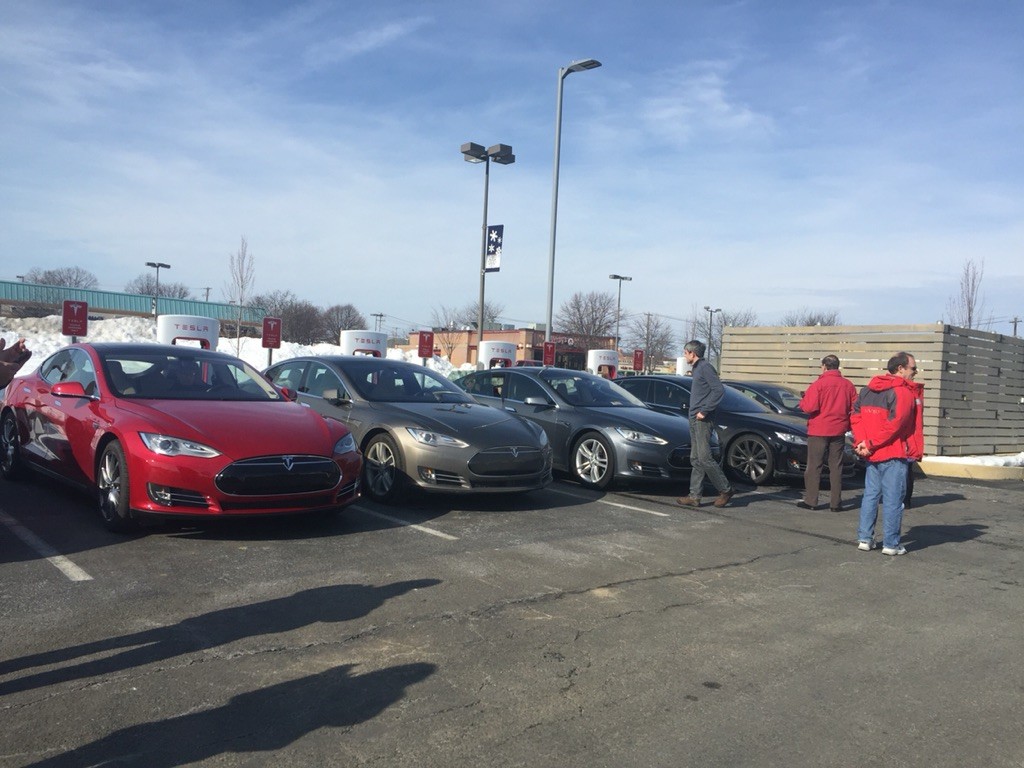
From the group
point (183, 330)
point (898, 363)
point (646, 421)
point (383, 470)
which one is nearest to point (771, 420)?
point (646, 421)

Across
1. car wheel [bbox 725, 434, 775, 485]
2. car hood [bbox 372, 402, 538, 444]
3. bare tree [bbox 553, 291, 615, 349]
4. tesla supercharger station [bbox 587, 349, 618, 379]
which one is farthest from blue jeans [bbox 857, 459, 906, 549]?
bare tree [bbox 553, 291, 615, 349]

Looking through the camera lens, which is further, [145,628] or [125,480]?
[125,480]

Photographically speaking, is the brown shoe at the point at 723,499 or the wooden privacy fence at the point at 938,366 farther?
the wooden privacy fence at the point at 938,366

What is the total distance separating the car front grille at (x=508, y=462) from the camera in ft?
25.2

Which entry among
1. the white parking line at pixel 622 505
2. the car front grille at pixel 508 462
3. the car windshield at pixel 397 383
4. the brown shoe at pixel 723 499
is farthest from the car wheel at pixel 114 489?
the brown shoe at pixel 723 499

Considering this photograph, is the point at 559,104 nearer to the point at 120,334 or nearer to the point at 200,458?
the point at 200,458

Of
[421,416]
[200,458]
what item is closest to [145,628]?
[200,458]

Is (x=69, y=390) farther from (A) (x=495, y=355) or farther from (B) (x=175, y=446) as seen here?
(A) (x=495, y=355)

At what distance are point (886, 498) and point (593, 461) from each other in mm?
3462

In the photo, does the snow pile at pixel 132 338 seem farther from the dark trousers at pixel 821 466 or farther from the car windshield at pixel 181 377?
the car windshield at pixel 181 377

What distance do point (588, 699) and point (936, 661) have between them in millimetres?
2029

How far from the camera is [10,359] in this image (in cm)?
721

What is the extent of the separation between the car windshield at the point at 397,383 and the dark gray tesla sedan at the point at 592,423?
0.78 m

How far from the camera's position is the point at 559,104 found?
19531 millimetres
